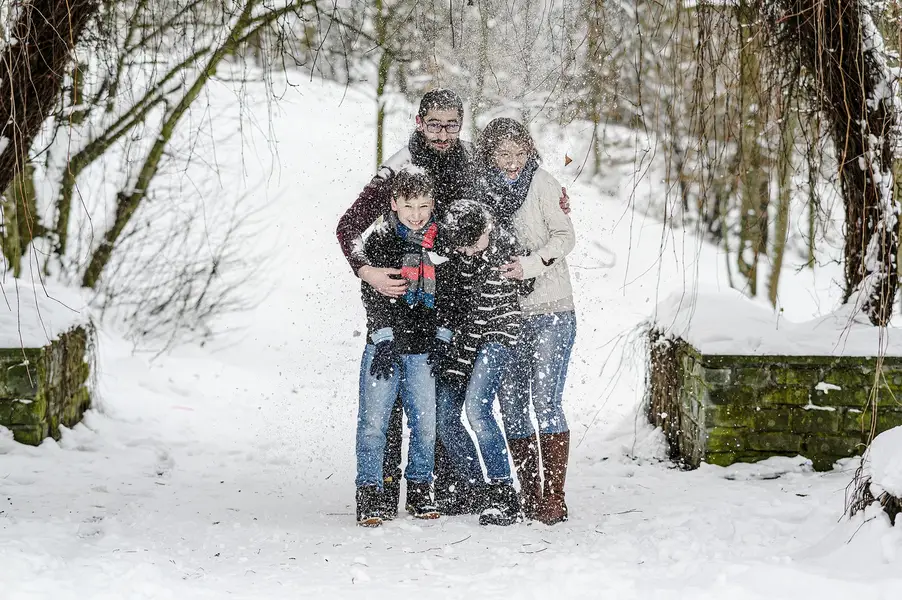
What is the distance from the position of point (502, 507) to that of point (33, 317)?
321 centimetres

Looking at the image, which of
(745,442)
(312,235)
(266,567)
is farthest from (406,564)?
(312,235)

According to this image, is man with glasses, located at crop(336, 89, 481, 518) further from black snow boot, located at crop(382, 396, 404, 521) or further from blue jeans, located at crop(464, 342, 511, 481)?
blue jeans, located at crop(464, 342, 511, 481)

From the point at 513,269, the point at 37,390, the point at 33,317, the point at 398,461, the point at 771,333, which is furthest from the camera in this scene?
the point at 33,317

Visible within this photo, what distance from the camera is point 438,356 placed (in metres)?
4.10

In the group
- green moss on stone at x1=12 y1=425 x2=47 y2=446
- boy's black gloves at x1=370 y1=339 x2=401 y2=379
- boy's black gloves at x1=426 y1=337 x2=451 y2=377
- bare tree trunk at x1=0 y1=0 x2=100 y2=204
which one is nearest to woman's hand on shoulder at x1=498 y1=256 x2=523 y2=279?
boy's black gloves at x1=426 y1=337 x2=451 y2=377

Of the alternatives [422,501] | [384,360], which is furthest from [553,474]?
[384,360]

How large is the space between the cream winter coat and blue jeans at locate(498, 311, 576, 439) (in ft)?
0.22

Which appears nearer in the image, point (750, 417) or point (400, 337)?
point (400, 337)

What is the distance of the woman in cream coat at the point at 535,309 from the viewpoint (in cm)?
399

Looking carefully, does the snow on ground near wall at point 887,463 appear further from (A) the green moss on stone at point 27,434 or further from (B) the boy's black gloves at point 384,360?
(A) the green moss on stone at point 27,434

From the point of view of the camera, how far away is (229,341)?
11.7 metres

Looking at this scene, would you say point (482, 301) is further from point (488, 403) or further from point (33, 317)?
point (33, 317)

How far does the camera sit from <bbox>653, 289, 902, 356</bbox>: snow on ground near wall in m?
4.83

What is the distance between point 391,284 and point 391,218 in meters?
0.32
